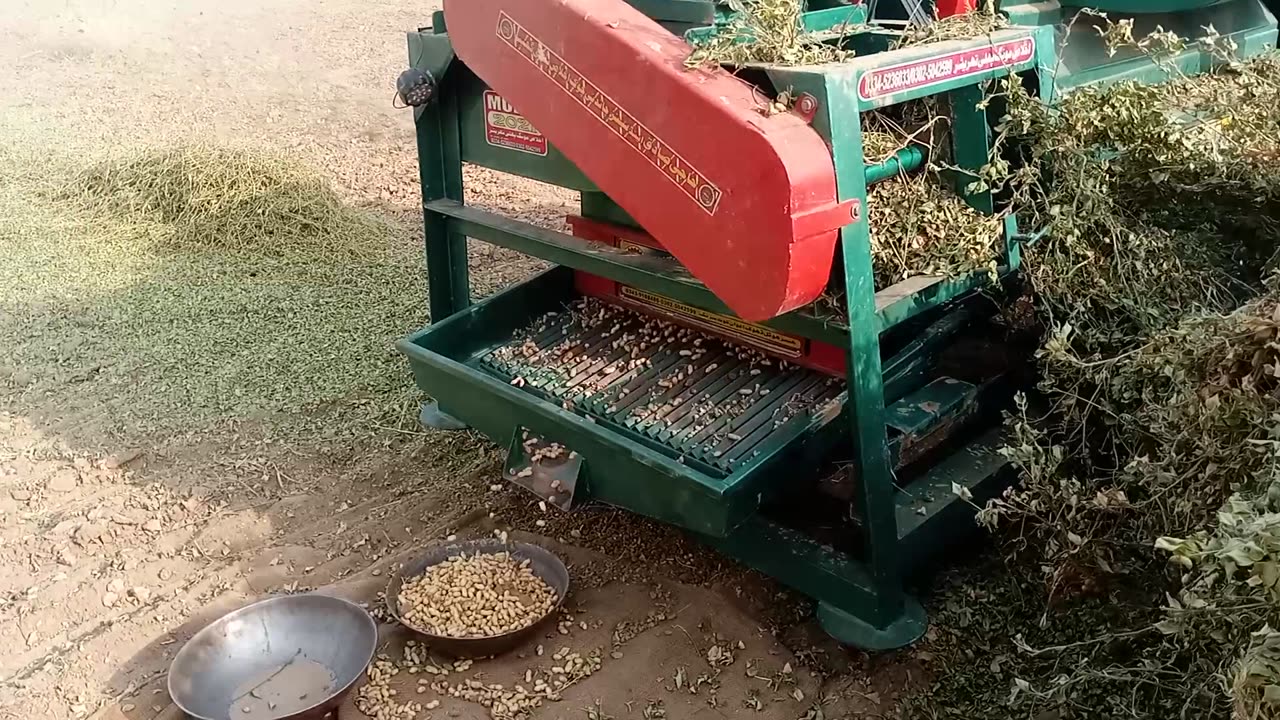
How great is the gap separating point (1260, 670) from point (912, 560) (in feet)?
4.74

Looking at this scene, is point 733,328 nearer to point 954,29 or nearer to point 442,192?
point 954,29

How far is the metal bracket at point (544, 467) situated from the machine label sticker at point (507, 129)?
0.98m

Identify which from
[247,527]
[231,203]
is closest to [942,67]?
[247,527]

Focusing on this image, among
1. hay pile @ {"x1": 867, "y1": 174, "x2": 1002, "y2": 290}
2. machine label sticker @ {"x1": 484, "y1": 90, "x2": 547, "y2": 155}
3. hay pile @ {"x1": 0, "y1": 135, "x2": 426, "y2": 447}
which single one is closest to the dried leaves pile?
hay pile @ {"x1": 867, "y1": 174, "x2": 1002, "y2": 290}

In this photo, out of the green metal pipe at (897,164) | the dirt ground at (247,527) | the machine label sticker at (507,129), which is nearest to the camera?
the green metal pipe at (897,164)

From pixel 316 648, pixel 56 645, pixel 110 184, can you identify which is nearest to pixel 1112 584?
pixel 316 648

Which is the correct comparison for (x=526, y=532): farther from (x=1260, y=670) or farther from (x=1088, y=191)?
(x=1260, y=670)

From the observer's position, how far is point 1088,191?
2742mm

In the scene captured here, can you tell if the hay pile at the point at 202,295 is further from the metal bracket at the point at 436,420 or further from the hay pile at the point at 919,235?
the hay pile at the point at 919,235

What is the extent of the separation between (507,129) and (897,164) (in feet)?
4.79

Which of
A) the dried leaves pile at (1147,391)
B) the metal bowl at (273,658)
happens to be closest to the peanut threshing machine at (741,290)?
the dried leaves pile at (1147,391)

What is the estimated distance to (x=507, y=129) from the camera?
3.60 meters

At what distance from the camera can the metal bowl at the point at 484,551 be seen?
3.00 m

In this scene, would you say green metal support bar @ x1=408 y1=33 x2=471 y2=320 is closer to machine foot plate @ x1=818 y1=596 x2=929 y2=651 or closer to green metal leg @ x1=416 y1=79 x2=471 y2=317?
green metal leg @ x1=416 y1=79 x2=471 y2=317
